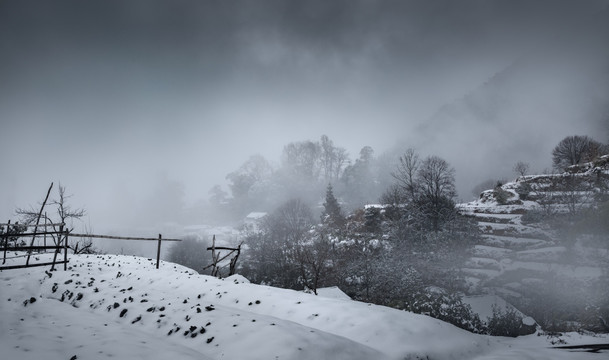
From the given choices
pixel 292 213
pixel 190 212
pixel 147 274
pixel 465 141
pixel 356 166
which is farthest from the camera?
pixel 190 212

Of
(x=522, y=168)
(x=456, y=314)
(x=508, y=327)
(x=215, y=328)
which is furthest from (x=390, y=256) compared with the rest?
(x=522, y=168)

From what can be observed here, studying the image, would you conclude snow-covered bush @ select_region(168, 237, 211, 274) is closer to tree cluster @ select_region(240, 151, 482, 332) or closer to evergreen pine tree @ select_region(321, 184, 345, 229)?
tree cluster @ select_region(240, 151, 482, 332)

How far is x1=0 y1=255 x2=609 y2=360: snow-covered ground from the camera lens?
4.50m

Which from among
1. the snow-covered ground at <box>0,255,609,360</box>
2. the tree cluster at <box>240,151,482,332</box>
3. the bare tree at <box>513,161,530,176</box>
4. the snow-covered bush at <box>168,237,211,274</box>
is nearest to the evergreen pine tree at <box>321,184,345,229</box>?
the tree cluster at <box>240,151,482,332</box>

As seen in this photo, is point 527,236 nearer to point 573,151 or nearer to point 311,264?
point 311,264

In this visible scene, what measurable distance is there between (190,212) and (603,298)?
275 feet

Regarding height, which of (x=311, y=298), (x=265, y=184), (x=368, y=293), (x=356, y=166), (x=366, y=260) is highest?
(x=356, y=166)

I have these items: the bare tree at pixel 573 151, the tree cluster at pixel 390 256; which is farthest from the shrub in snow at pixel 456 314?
the bare tree at pixel 573 151

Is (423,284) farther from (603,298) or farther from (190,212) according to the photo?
(190,212)

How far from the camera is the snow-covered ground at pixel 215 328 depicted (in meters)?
4.50

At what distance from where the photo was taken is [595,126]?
54844mm

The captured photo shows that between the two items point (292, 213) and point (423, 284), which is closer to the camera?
point (423, 284)

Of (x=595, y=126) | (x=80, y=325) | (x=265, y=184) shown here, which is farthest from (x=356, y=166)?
(x=80, y=325)

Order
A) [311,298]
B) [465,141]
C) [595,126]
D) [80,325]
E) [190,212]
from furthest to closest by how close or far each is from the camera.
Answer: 1. [190,212]
2. [465,141]
3. [595,126]
4. [311,298]
5. [80,325]
